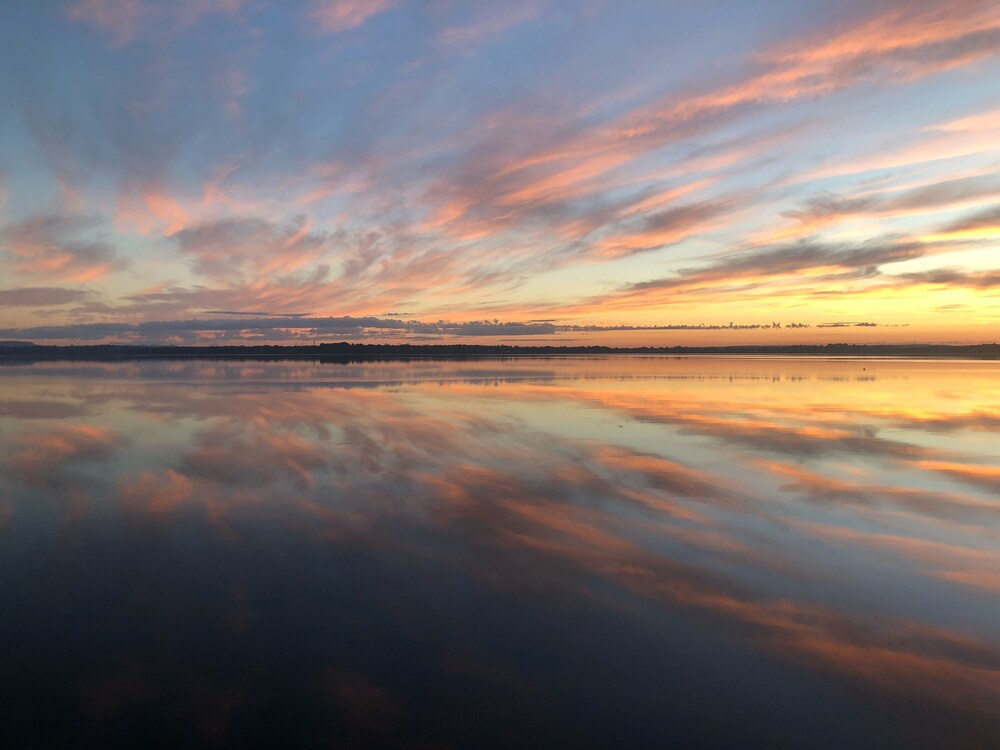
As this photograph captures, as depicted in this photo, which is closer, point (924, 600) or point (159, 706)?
point (159, 706)

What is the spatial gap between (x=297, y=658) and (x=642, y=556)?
4438 mm

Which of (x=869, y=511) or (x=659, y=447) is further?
(x=659, y=447)

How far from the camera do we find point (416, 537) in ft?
29.4

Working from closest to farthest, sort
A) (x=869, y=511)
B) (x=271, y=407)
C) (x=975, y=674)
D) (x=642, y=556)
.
Answer: (x=975, y=674)
(x=642, y=556)
(x=869, y=511)
(x=271, y=407)

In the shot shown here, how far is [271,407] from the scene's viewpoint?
81.0 feet

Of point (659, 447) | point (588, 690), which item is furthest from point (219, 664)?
point (659, 447)

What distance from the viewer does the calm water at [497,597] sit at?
15.9 feet

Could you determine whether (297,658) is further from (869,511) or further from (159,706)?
(869,511)

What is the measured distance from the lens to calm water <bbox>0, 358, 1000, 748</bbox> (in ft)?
15.9

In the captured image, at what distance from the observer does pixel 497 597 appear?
6953mm

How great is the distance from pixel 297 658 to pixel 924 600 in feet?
21.4

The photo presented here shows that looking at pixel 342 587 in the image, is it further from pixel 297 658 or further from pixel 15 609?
pixel 15 609

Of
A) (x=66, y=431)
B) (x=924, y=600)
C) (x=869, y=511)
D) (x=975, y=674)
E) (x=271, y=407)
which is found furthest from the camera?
(x=271, y=407)

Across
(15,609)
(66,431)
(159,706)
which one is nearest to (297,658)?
(159,706)
